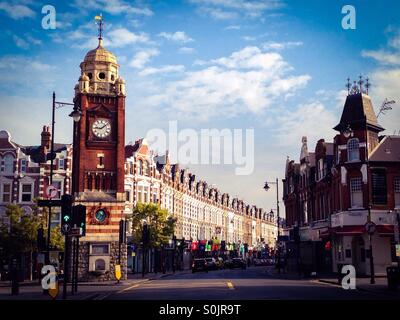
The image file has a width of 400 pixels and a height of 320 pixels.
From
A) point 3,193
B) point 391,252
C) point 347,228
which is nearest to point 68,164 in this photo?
point 3,193

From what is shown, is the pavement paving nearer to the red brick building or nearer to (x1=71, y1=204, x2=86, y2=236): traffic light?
(x1=71, y1=204, x2=86, y2=236): traffic light

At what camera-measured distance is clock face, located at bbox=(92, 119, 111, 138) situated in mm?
49344

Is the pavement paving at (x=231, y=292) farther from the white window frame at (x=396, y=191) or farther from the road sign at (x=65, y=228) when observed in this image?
the white window frame at (x=396, y=191)

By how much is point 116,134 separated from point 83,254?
37.3ft

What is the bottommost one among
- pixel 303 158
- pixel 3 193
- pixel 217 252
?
pixel 217 252

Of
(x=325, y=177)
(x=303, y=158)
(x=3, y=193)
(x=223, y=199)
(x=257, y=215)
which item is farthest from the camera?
(x=257, y=215)

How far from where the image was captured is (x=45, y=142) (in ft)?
211

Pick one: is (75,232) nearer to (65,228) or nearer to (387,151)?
(65,228)

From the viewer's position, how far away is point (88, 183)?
48625mm

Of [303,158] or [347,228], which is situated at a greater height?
[303,158]

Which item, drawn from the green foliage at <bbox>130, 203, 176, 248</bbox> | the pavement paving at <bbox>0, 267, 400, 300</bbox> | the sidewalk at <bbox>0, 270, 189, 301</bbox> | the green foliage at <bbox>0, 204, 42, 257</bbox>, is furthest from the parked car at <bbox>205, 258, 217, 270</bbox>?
the pavement paving at <bbox>0, 267, 400, 300</bbox>


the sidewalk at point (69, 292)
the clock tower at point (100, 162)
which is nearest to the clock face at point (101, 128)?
the clock tower at point (100, 162)
